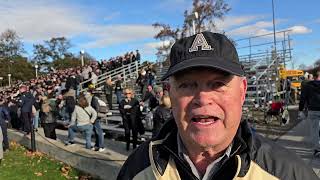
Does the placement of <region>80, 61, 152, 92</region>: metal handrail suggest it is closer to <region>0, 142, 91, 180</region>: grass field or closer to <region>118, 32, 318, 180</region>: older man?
<region>0, 142, 91, 180</region>: grass field

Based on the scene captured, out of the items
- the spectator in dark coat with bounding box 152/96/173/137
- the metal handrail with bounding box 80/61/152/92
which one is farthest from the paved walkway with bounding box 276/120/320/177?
the metal handrail with bounding box 80/61/152/92

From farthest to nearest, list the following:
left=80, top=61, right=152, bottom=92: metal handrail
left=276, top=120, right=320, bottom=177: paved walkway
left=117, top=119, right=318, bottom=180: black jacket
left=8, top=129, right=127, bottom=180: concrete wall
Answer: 1. left=80, top=61, right=152, bottom=92: metal handrail
2. left=276, top=120, right=320, bottom=177: paved walkway
3. left=8, top=129, right=127, bottom=180: concrete wall
4. left=117, top=119, right=318, bottom=180: black jacket

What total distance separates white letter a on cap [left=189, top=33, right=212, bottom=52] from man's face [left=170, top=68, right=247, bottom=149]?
90 mm

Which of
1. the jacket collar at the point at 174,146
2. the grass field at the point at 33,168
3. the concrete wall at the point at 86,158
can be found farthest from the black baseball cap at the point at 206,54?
the grass field at the point at 33,168

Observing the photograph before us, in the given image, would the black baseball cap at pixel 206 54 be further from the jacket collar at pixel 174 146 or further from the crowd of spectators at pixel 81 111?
the crowd of spectators at pixel 81 111

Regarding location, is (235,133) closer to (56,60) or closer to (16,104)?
(16,104)

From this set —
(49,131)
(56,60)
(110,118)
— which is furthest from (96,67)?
(56,60)

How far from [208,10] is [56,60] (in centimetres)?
6255

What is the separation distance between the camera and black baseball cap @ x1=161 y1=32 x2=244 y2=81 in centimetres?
189

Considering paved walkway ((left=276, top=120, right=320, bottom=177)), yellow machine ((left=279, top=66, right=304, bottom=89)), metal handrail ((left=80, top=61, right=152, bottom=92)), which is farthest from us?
metal handrail ((left=80, top=61, right=152, bottom=92))

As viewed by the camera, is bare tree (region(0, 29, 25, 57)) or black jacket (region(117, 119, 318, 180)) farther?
bare tree (region(0, 29, 25, 57))

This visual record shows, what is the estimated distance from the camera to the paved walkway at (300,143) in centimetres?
923

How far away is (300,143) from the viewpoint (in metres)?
11.3

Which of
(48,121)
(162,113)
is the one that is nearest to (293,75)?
(48,121)
